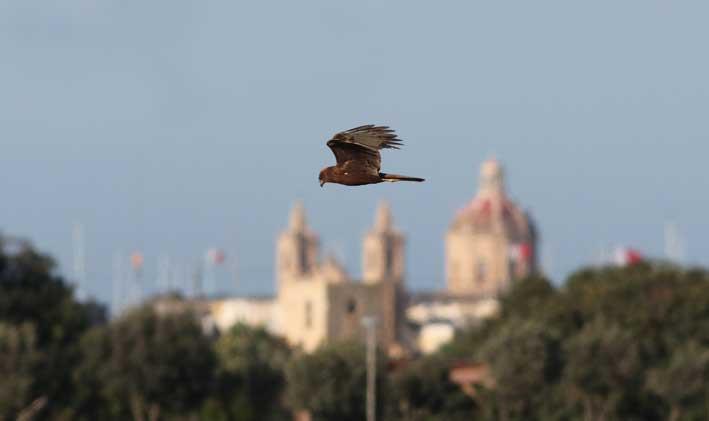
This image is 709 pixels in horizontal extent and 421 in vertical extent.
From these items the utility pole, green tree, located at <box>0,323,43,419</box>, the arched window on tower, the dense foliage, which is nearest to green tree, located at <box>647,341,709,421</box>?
the dense foliage

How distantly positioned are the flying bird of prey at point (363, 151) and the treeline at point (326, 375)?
50.8 metres

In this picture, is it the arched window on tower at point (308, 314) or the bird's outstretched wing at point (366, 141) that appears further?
the arched window on tower at point (308, 314)

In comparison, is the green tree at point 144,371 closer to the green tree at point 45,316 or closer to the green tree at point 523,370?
the green tree at point 45,316

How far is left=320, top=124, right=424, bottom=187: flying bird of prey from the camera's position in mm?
33031

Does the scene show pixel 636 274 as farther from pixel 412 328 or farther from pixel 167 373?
pixel 412 328

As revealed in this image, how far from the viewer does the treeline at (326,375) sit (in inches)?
3627

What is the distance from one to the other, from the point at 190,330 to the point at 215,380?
472 centimetres

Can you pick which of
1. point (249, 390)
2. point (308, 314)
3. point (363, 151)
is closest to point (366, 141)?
point (363, 151)

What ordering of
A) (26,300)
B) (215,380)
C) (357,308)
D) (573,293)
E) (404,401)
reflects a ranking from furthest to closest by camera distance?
(357,308) < (573,293) < (26,300) < (215,380) < (404,401)

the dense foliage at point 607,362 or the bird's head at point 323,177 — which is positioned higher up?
the dense foliage at point 607,362

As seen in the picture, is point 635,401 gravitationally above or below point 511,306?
below

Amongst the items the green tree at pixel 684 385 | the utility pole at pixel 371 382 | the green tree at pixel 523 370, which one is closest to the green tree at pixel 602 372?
the green tree at pixel 523 370

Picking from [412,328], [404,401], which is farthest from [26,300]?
[412,328]

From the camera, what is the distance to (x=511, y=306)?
132 meters
